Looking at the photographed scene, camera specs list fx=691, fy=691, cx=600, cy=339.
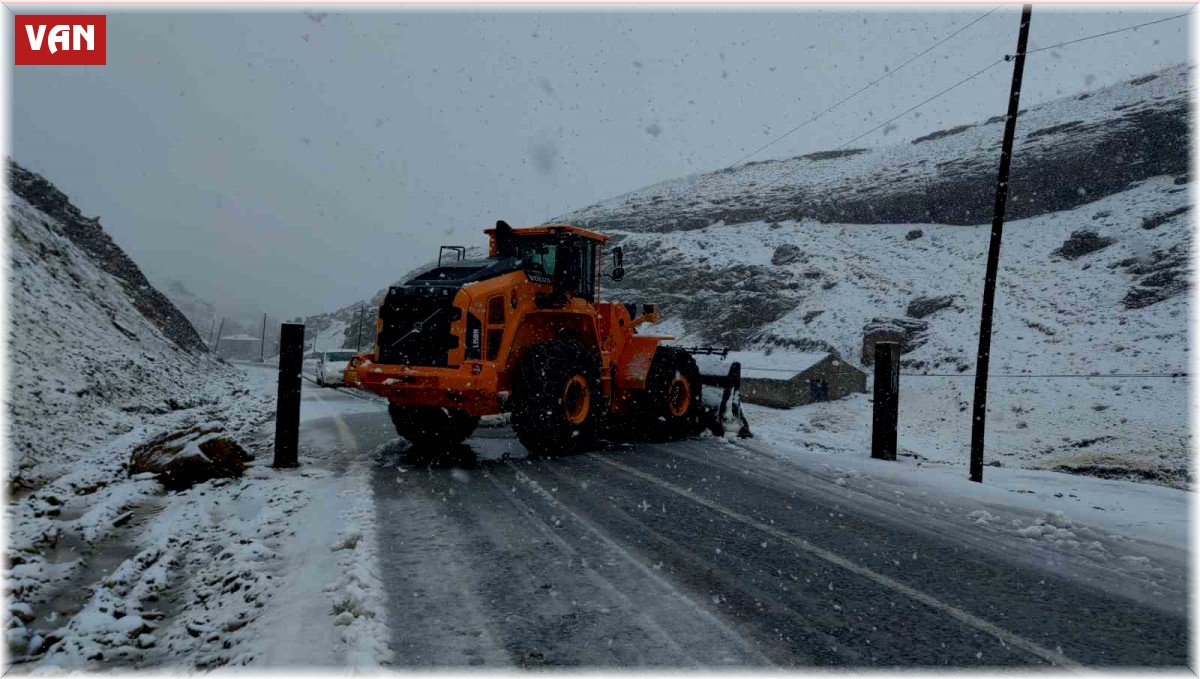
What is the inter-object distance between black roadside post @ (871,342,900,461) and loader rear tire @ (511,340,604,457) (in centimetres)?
416

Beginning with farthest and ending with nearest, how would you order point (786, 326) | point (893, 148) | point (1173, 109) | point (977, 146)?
1. point (893, 148)
2. point (977, 146)
3. point (1173, 109)
4. point (786, 326)

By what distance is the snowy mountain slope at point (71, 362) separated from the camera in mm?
9117

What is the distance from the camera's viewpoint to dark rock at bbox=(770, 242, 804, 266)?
52091 millimetres

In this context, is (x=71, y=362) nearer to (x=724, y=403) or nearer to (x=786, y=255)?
(x=724, y=403)

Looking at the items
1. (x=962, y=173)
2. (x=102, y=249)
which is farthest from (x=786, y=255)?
(x=102, y=249)

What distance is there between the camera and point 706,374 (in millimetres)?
12578

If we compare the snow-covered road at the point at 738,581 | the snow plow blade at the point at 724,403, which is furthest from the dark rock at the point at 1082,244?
the snow-covered road at the point at 738,581

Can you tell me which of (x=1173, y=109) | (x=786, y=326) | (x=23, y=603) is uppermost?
(x=1173, y=109)

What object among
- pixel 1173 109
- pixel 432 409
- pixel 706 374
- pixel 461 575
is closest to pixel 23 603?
pixel 461 575

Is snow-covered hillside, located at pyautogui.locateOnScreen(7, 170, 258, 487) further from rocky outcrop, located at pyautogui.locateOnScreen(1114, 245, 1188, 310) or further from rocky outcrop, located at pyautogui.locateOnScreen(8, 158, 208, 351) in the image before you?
rocky outcrop, located at pyautogui.locateOnScreen(1114, 245, 1188, 310)

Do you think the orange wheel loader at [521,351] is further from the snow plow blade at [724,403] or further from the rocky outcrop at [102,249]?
the rocky outcrop at [102,249]

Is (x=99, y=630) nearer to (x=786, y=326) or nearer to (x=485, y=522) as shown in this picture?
(x=485, y=522)

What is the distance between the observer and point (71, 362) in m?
12.2

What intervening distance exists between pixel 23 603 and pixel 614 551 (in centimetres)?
371
